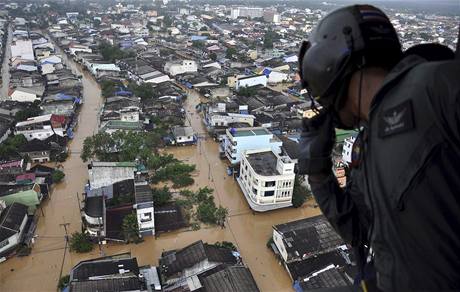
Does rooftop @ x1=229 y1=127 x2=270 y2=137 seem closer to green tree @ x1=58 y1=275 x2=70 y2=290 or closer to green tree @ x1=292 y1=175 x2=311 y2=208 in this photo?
green tree @ x1=292 y1=175 x2=311 y2=208

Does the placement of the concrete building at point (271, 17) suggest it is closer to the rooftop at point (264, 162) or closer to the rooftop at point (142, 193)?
the rooftop at point (264, 162)

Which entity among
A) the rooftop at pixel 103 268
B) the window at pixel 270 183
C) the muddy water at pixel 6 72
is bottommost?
the muddy water at pixel 6 72

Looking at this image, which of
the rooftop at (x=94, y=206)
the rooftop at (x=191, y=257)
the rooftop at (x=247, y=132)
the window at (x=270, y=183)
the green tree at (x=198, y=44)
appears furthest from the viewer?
the green tree at (x=198, y=44)

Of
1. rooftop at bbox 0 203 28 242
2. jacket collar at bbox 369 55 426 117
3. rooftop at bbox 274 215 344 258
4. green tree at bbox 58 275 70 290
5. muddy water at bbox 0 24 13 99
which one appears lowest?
muddy water at bbox 0 24 13 99

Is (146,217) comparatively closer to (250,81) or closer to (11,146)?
(11,146)

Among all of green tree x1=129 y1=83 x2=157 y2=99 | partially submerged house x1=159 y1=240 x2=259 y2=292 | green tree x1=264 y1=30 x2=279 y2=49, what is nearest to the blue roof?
green tree x1=264 y1=30 x2=279 y2=49

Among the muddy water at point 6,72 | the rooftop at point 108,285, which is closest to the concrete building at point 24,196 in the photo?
the rooftop at point 108,285

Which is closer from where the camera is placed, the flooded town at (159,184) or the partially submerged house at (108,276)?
the partially submerged house at (108,276)
